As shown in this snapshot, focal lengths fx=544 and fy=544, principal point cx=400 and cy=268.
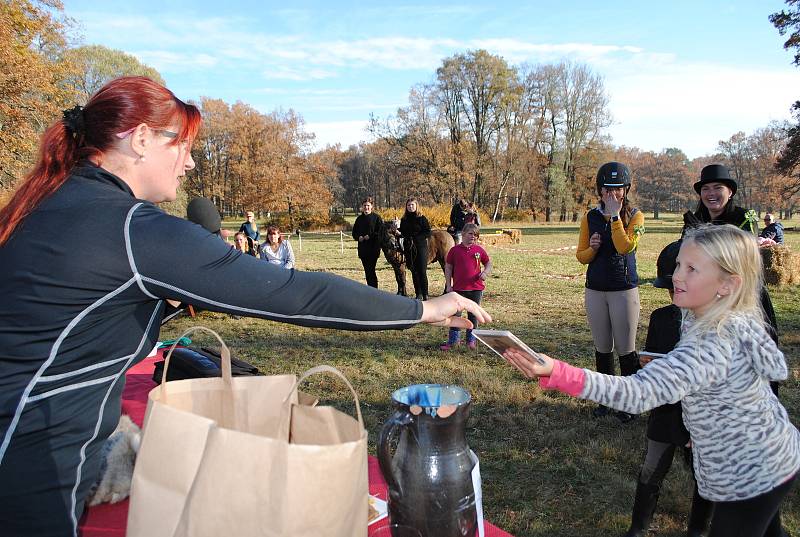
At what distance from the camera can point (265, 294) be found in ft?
4.10

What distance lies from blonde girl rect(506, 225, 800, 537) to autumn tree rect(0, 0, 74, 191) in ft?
60.4

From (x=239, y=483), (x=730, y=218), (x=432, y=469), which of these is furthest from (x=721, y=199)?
(x=239, y=483)

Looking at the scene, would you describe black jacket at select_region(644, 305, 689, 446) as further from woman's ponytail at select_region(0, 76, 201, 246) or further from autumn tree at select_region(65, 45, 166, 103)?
autumn tree at select_region(65, 45, 166, 103)

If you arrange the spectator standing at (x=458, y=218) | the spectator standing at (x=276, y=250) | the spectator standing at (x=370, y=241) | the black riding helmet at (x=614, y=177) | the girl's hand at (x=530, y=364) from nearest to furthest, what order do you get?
1. the girl's hand at (x=530, y=364)
2. the black riding helmet at (x=614, y=177)
3. the spectator standing at (x=276, y=250)
4. the spectator standing at (x=370, y=241)
5. the spectator standing at (x=458, y=218)

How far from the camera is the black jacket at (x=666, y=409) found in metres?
2.80

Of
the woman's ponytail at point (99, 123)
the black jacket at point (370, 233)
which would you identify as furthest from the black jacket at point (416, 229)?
the woman's ponytail at point (99, 123)

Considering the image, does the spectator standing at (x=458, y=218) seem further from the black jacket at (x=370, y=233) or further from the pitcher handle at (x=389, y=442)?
the pitcher handle at (x=389, y=442)

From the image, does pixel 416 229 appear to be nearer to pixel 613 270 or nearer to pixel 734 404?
pixel 613 270

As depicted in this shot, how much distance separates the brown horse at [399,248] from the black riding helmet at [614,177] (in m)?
5.90

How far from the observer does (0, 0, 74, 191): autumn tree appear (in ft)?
54.4

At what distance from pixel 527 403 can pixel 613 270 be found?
1449 mm

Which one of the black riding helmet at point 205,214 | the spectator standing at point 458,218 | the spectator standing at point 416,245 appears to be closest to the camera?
the black riding helmet at point 205,214

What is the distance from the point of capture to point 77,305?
1147mm

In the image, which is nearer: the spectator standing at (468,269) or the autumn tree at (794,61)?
the spectator standing at (468,269)
